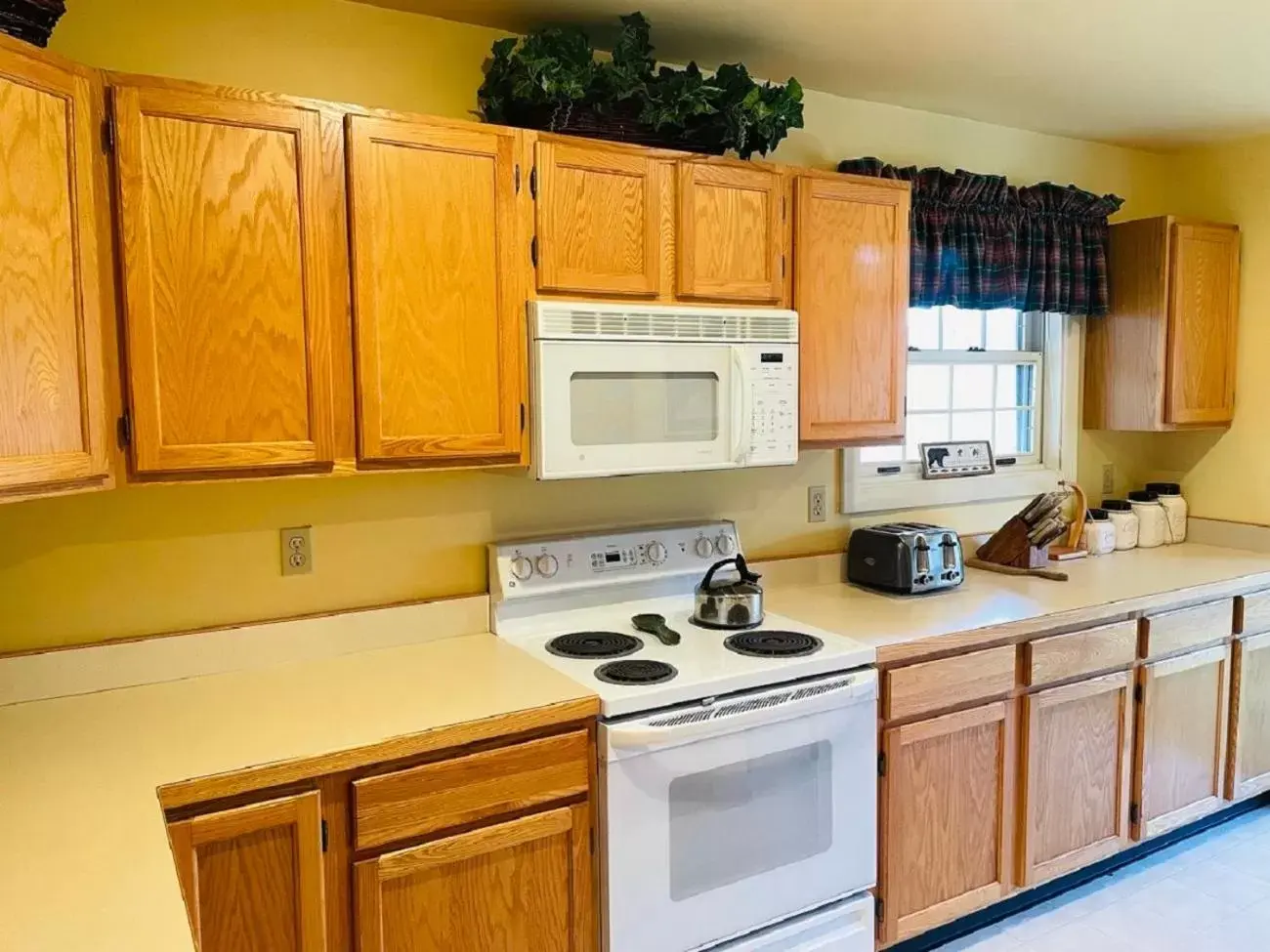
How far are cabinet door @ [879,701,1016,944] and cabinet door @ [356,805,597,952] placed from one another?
0.86 m

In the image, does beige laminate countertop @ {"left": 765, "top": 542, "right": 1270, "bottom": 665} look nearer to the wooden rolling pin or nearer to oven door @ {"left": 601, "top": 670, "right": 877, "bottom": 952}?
the wooden rolling pin

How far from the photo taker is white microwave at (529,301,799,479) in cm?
217

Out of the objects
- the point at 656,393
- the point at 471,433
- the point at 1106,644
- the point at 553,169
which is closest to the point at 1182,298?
the point at 1106,644

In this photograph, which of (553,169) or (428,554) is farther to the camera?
(428,554)

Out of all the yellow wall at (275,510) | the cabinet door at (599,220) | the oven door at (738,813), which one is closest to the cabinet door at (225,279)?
the yellow wall at (275,510)

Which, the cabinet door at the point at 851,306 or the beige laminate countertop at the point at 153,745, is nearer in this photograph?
the beige laminate countertop at the point at 153,745

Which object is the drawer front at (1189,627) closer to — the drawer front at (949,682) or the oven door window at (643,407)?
the drawer front at (949,682)

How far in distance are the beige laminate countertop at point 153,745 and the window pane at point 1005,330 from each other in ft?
7.44

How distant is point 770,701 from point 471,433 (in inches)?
35.6

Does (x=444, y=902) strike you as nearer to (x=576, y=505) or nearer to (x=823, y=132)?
(x=576, y=505)

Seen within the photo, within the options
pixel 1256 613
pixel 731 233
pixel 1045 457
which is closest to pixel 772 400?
pixel 731 233

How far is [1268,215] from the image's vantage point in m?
3.49

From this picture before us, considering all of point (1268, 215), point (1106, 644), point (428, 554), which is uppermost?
point (1268, 215)

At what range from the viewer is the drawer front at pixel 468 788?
1.77 meters
